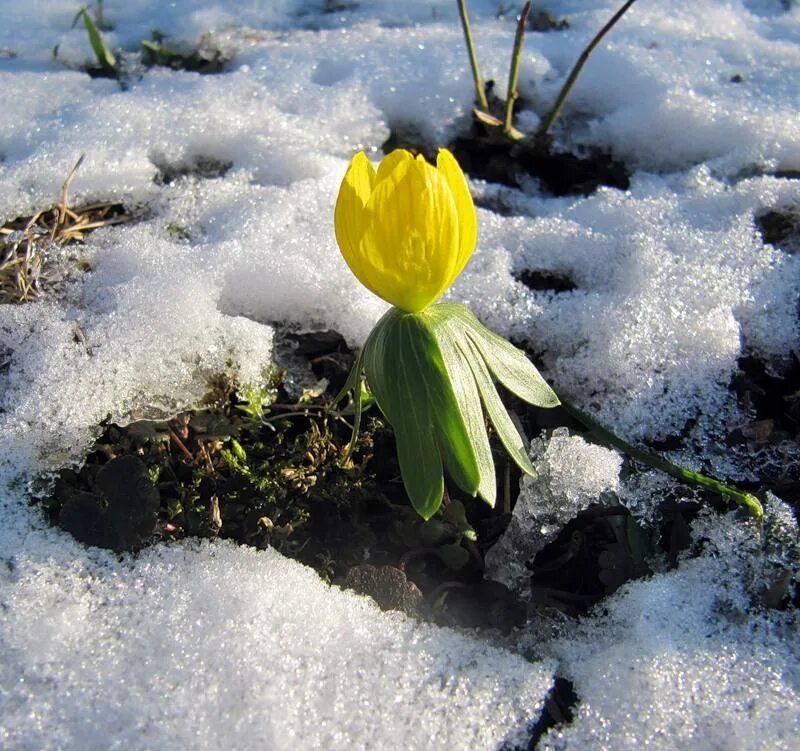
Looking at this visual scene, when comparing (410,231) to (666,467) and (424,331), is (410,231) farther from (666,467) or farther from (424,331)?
(666,467)

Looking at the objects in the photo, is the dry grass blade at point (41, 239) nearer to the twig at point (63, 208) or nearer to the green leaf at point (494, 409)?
the twig at point (63, 208)

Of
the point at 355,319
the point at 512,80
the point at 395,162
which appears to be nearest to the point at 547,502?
the point at 355,319

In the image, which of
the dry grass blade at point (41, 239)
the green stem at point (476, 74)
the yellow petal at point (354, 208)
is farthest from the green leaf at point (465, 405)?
the green stem at point (476, 74)

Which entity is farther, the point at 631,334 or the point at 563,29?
the point at 563,29

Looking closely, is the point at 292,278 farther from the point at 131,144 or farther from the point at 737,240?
the point at 737,240

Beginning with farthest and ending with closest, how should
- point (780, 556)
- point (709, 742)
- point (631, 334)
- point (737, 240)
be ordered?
point (737, 240) → point (631, 334) → point (780, 556) → point (709, 742)

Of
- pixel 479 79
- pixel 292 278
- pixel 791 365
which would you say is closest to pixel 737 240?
pixel 791 365

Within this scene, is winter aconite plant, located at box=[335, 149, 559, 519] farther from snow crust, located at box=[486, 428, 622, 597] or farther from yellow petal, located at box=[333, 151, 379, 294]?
snow crust, located at box=[486, 428, 622, 597]
